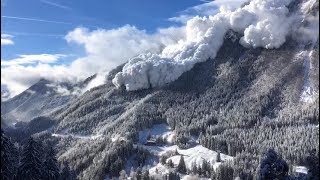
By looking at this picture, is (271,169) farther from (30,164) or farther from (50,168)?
(50,168)

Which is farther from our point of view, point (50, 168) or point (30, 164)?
point (50, 168)

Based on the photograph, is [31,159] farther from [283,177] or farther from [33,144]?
[283,177]

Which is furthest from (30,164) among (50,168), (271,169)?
(271,169)

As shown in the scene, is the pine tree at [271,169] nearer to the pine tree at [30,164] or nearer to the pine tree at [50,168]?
the pine tree at [30,164]

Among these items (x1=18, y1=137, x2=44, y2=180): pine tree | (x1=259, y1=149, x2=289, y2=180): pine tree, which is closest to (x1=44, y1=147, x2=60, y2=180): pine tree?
(x1=18, y1=137, x2=44, y2=180): pine tree

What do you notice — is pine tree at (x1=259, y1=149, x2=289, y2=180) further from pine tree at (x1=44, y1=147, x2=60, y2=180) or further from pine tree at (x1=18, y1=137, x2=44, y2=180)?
pine tree at (x1=44, y1=147, x2=60, y2=180)

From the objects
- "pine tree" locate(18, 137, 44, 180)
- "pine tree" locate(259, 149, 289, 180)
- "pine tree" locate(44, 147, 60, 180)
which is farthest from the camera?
"pine tree" locate(44, 147, 60, 180)

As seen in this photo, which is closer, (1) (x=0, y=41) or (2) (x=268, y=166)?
(1) (x=0, y=41)

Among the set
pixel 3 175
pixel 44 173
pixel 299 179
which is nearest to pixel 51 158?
pixel 44 173
